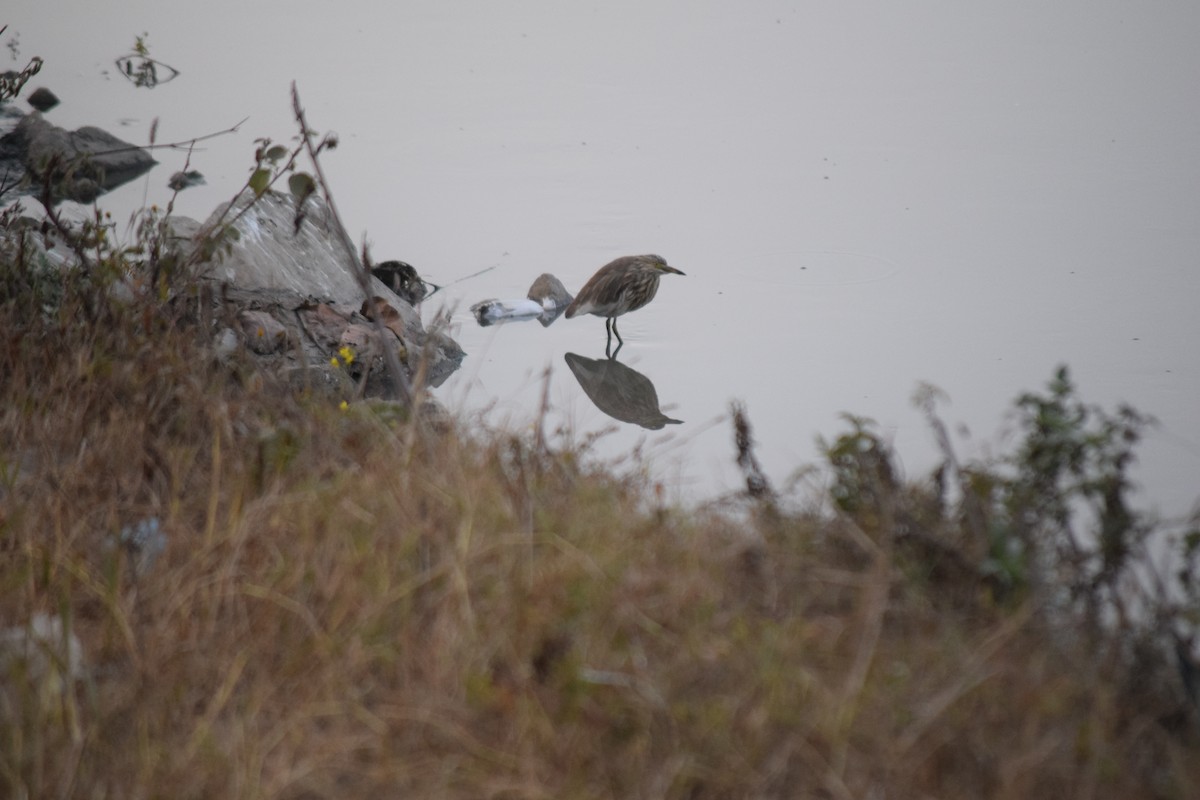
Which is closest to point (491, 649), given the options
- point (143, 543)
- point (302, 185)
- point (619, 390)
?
point (143, 543)

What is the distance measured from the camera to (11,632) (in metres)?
2.60

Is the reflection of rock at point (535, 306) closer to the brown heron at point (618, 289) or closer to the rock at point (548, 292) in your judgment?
the rock at point (548, 292)

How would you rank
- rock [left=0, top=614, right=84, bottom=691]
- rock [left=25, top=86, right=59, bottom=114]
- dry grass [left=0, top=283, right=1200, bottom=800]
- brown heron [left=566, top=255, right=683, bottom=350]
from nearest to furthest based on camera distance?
dry grass [left=0, top=283, right=1200, bottom=800] → rock [left=0, top=614, right=84, bottom=691] → brown heron [left=566, top=255, right=683, bottom=350] → rock [left=25, top=86, right=59, bottom=114]

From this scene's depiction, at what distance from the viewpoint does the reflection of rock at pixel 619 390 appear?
494 centimetres

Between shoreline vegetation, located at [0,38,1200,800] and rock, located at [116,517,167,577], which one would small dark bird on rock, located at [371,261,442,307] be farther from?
rock, located at [116,517,167,577]

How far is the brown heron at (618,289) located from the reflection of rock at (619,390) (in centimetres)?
29

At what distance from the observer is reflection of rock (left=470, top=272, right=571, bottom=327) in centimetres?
608

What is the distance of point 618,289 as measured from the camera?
5.82 meters

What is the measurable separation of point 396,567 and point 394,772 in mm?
631

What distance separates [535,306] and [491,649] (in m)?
3.93

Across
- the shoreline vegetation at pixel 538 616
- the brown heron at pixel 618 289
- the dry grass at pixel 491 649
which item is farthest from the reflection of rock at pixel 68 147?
the dry grass at pixel 491 649

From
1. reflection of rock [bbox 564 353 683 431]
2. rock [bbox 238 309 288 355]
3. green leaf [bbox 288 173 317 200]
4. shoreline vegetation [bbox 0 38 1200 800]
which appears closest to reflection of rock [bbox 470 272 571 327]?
reflection of rock [bbox 564 353 683 431]

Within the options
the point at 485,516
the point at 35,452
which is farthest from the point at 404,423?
the point at 35,452

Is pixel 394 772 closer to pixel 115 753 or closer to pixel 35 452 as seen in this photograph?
pixel 115 753
